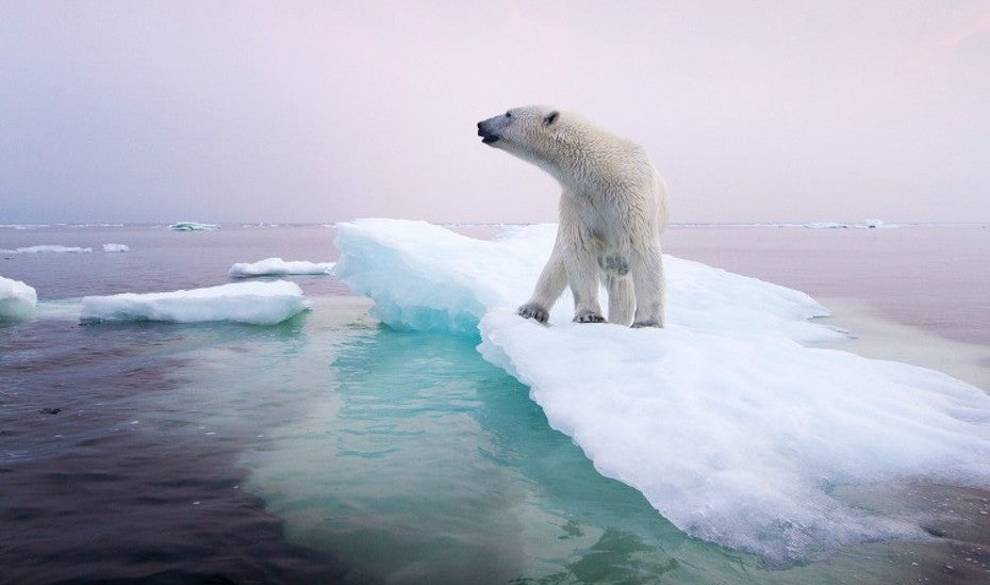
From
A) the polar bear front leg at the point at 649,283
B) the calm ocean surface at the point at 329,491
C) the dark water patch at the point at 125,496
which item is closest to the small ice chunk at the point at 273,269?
the calm ocean surface at the point at 329,491

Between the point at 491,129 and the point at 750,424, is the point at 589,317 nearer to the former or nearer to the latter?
the point at 491,129

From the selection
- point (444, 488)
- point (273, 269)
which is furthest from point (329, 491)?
point (273, 269)

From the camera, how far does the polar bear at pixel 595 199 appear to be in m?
4.35

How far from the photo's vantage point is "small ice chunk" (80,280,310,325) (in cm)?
948

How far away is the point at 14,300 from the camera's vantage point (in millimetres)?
9578

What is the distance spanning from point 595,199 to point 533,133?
0.69m

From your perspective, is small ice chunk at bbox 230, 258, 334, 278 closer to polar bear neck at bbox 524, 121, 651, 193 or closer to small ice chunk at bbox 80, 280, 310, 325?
small ice chunk at bbox 80, 280, 310, 325

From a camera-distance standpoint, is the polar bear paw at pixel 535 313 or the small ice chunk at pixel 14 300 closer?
the polar bear paw at pixel 535 313

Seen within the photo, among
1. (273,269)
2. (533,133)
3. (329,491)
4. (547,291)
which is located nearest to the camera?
(329,491)

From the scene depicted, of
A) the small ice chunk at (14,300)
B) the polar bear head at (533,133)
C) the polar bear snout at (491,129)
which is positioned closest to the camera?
the polar bear head at (533,133)

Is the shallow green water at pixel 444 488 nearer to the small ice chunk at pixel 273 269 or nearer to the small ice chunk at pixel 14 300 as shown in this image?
the small ice chunk at pixel 14 300

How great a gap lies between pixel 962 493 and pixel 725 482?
4.39 feet

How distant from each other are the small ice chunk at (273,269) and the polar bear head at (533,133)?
14515 millimetres

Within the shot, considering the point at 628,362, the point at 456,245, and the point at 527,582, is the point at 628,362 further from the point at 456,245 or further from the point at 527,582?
the point at 456,245
